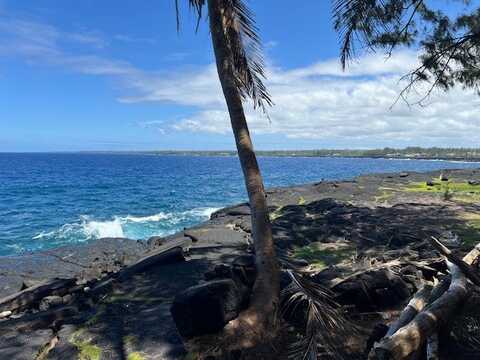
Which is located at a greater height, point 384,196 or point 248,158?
point 248,158

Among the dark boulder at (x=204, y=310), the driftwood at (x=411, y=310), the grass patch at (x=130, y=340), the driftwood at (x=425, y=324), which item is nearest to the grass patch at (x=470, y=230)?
the driftwood at (x=425, y=324)

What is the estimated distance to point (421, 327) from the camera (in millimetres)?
3898

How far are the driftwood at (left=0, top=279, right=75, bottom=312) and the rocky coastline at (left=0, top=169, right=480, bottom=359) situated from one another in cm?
3

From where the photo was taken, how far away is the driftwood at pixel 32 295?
29.2ft

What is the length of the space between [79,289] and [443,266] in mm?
7952

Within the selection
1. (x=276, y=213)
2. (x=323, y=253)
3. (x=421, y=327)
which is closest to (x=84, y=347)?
(x=421, y=327)

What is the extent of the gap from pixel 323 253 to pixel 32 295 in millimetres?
7127

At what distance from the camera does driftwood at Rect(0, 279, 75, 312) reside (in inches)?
351

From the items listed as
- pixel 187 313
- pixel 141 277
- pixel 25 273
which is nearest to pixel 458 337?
pixel 187 313

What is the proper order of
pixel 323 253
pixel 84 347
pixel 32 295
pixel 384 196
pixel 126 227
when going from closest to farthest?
1. pixel 84 347
2. pixel 32 295
3. pixel 323 253
4. pixel 384 196
5. pixel 126 227

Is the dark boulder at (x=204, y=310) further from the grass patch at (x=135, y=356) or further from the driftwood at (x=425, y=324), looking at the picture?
the driftwood at (x=425, y=324)

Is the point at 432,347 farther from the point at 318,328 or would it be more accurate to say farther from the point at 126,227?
the point at 126,227

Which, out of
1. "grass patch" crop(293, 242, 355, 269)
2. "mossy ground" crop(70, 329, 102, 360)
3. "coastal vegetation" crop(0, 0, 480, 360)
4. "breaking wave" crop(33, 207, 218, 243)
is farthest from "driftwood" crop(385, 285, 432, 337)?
"breaking wave" crop(33, 207, 218, 243)

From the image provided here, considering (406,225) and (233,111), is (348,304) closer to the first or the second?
(233,111)
